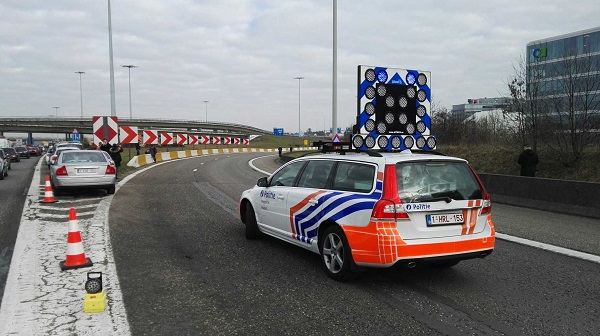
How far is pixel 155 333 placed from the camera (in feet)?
13.1

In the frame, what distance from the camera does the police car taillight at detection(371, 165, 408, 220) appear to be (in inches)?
197

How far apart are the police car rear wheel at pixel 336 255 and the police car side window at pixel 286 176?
4.46 feet

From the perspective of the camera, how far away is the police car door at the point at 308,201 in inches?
236

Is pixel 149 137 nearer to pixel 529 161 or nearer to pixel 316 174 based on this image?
pixel 529 161

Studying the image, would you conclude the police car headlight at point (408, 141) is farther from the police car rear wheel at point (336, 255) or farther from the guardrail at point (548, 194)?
the police car rear wheel at point (336, 255)

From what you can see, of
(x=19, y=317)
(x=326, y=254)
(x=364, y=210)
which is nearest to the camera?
(x=19, y=317)

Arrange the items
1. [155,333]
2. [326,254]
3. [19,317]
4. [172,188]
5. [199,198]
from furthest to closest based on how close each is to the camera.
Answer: [172,188]
[199,198]
[326,254]
[19,317]
[155,333]

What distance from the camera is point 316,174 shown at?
6.39 meters

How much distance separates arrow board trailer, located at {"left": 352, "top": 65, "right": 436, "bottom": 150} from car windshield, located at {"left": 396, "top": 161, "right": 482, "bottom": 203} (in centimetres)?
439

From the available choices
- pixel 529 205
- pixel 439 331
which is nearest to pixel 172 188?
pixel 529 205

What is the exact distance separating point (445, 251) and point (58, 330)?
155 inches

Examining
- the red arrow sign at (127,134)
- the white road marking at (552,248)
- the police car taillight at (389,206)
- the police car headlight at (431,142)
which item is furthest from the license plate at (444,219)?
the red arrow sign at (127,134)

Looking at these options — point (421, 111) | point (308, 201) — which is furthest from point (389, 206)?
point (421, 111)

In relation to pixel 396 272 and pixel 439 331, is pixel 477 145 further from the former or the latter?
pixel 439 331
